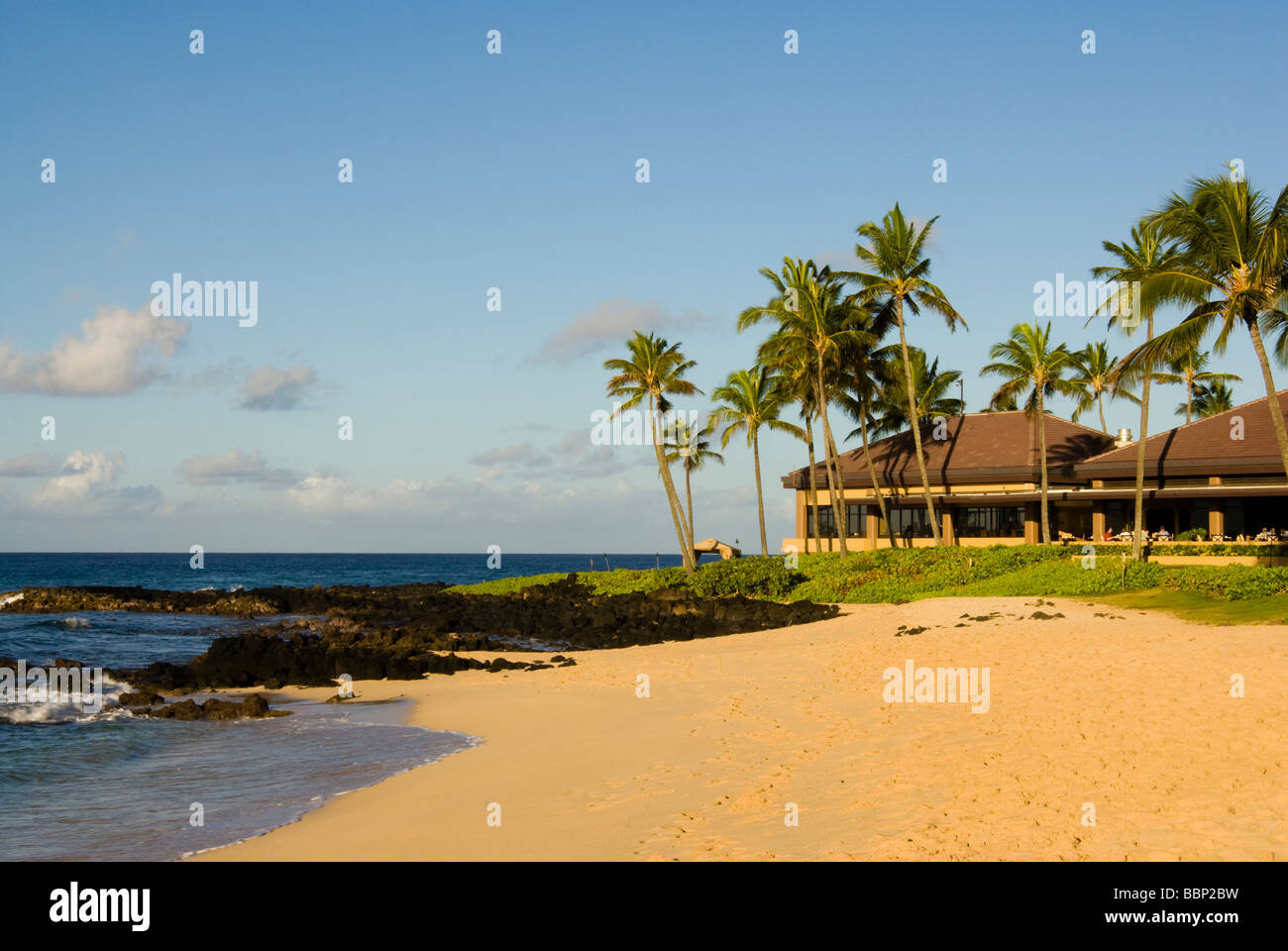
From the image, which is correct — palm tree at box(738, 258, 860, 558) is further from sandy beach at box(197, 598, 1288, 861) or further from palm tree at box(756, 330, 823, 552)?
sandy beach at box(197, 598, 1288, 861)

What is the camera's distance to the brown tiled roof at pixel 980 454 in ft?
159

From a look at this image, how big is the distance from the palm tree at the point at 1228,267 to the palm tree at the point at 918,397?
22.3m

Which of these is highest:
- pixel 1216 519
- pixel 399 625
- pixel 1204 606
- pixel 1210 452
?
pixel 1210 452

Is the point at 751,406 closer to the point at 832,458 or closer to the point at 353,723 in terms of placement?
the point at 832,458

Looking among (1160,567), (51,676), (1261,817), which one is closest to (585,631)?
(51,676)

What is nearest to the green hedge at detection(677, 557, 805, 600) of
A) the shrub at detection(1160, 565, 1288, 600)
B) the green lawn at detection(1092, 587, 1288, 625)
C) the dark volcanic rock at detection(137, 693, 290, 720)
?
the green lawn at detection(1092, 587, 1288, 625)

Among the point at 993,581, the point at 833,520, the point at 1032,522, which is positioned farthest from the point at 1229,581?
the point at 833,520

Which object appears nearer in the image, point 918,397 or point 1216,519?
point 1216,519

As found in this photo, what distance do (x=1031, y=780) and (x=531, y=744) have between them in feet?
23.6

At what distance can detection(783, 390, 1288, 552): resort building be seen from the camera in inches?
1571

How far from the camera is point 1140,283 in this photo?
82.8 ft

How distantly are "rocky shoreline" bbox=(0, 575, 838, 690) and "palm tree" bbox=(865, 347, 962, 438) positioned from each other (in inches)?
601

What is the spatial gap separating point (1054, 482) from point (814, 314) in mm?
15574
